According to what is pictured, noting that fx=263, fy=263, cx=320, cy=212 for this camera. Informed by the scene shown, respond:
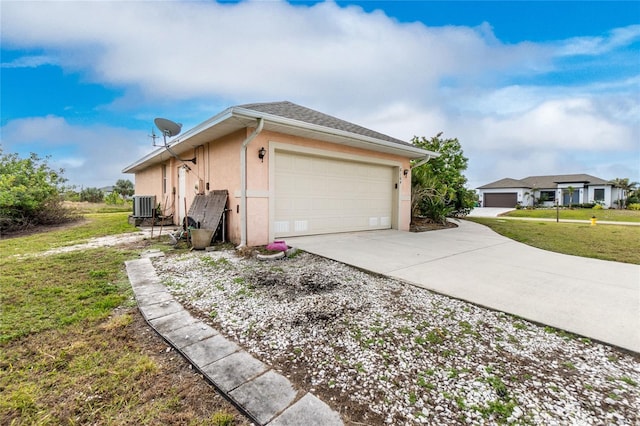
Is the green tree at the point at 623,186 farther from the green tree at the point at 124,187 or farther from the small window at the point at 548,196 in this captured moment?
the green tree at the point at 124,187

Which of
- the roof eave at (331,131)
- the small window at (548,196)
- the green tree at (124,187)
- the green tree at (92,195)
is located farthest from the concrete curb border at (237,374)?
the green tree at (124,187)

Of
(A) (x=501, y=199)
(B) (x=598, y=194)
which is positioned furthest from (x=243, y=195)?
(B) (x=598, y=194)

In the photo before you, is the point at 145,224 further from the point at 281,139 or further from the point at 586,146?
the point at 586,146

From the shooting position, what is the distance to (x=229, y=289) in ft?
11.2

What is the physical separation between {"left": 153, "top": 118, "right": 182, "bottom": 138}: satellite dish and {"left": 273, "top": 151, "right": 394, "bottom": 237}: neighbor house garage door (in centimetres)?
292

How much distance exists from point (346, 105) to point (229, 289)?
1241 centimetres

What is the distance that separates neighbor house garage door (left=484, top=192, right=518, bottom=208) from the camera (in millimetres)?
30734

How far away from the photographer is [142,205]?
33.9 ft

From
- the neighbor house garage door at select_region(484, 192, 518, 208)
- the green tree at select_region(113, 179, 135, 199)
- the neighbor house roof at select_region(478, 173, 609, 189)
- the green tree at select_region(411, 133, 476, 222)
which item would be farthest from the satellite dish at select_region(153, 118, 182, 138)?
the neighbor house roof at select_region(478, 173, 609, 189)

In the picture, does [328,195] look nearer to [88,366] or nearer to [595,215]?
[88,366]

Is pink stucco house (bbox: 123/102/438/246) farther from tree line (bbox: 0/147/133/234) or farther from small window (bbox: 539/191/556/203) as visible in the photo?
small window (bbox: 539/191/556/203)

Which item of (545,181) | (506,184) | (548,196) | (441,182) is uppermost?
(545,181)

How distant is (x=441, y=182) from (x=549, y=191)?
1142 inches

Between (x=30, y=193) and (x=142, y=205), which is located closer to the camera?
(x=30, y=193)
